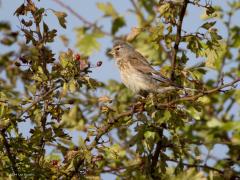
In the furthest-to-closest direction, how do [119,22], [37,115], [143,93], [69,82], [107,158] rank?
1. [143,93]
2. [107,158]
3. [37,115]
4. [69,82]
5. [119,22]

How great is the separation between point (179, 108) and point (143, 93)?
3.83m

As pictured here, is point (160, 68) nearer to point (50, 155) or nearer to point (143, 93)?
point (50, 155)

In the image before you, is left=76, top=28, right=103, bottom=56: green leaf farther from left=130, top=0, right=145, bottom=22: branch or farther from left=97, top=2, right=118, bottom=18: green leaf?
left=130, top=0, right=145, bottom=22: branch

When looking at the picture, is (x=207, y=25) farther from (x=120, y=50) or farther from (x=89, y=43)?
(x=120, y=50)

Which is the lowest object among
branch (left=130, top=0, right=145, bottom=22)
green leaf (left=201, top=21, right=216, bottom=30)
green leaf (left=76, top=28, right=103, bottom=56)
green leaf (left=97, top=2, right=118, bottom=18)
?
green leaf (left=76, top=28, right=103, bottom=56)

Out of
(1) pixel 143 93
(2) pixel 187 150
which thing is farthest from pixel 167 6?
(1) pixel 143 93

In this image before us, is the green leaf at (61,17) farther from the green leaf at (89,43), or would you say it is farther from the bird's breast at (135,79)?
the bird's breast at (135,79)

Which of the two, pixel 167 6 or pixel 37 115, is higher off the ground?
pixel 167 6

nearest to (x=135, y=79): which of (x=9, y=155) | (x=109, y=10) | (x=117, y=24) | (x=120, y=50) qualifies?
(x=120, y=50)

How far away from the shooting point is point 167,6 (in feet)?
17.2

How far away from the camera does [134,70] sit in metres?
9.27

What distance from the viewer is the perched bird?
346 inches

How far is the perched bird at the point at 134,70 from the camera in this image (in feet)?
28.8

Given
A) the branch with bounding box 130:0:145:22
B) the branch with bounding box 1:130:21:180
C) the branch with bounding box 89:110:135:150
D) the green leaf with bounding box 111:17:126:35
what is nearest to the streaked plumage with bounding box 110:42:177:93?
the branch with bounding box 89:110:135:150
